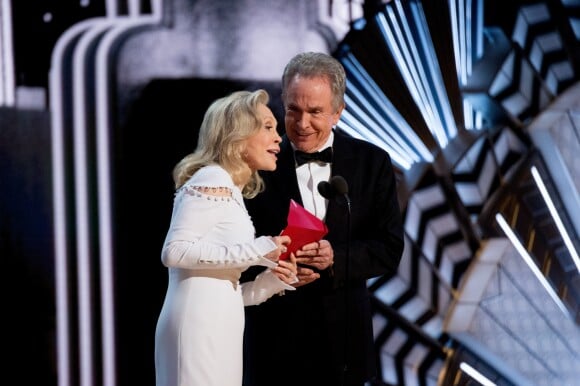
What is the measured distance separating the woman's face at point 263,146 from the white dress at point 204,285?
0.10 meters

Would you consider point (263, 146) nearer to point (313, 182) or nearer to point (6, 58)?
point (313, 182)

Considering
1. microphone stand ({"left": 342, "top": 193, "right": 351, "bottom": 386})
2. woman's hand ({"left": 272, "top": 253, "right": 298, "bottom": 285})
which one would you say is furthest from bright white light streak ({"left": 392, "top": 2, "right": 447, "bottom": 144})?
woman's hand ({"left": 272, "top": 253, "right": 298, "bottom": 285})

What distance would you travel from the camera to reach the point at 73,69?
3.20 meters

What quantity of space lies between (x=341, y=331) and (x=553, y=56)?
2.21 metres

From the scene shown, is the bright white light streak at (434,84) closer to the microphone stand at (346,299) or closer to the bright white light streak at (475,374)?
the bright white light streak at (475,374)

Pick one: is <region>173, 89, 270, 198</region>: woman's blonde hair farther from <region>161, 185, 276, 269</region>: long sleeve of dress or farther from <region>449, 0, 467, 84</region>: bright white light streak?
<region>449, 0, 467, 84</region>: bright white light streak

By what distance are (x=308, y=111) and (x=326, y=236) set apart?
357mm

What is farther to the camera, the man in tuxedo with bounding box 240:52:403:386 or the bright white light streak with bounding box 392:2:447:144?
the bright white light streak with bounding box 392:2:447:144

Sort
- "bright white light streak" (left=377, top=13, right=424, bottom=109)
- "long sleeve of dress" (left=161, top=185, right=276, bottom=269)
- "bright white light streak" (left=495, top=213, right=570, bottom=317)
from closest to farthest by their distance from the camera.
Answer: "long sleeve of dress" (left=161, top=185, right=276, bottom=269) → "bright white light streak" (left=377, top=13, right=424, bottom=109) → "bright white light streak" (left=495, top=213, right=570, bottom=317)

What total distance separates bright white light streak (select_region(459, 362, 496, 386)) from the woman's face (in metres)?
1.98

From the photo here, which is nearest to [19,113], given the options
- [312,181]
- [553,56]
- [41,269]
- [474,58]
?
[41,269]

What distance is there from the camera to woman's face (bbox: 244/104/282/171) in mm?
2393

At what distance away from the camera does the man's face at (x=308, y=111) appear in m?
2.60

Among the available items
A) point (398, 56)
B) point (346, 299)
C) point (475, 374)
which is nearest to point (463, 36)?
point (398, 56)
